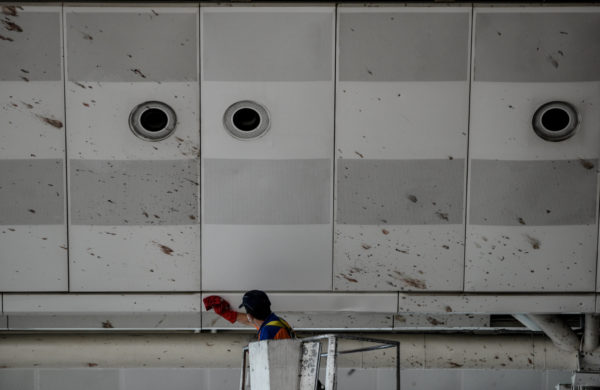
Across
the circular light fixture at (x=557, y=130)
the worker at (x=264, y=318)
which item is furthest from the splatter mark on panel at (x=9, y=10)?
the circular light fixture at (x=557, y=130)

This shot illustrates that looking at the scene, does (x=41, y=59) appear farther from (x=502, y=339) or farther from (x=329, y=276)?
(x=502, y=339)

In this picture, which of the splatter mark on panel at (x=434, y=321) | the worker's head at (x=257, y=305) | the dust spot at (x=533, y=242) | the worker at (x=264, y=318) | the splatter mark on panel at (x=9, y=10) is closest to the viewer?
the worker at (x=264, y=318)

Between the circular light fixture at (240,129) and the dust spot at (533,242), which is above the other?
the circular light fixture at (240,129)

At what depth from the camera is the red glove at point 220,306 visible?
2.97 m

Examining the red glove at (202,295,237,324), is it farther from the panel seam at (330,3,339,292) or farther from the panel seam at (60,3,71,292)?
the panel seam at (60,3,71,292)

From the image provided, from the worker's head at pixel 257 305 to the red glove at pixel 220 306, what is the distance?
1.52 feet

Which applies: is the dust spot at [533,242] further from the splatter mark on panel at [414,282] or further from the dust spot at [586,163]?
the splatter mark on panel at [414,282]

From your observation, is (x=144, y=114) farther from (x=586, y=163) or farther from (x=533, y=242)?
(x=586, y=163)

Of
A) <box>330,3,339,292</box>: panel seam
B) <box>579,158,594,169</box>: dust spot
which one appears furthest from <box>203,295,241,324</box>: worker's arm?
<box>579,158,594,169</box>: dust spot

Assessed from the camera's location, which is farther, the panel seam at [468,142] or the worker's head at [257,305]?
the panel seam at [468,142]

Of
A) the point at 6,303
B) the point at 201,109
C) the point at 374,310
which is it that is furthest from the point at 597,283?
the point at 6,303

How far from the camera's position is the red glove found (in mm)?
2969

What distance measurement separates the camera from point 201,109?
9.73 feet

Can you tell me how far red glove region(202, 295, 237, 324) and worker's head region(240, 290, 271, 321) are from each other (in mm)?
463
